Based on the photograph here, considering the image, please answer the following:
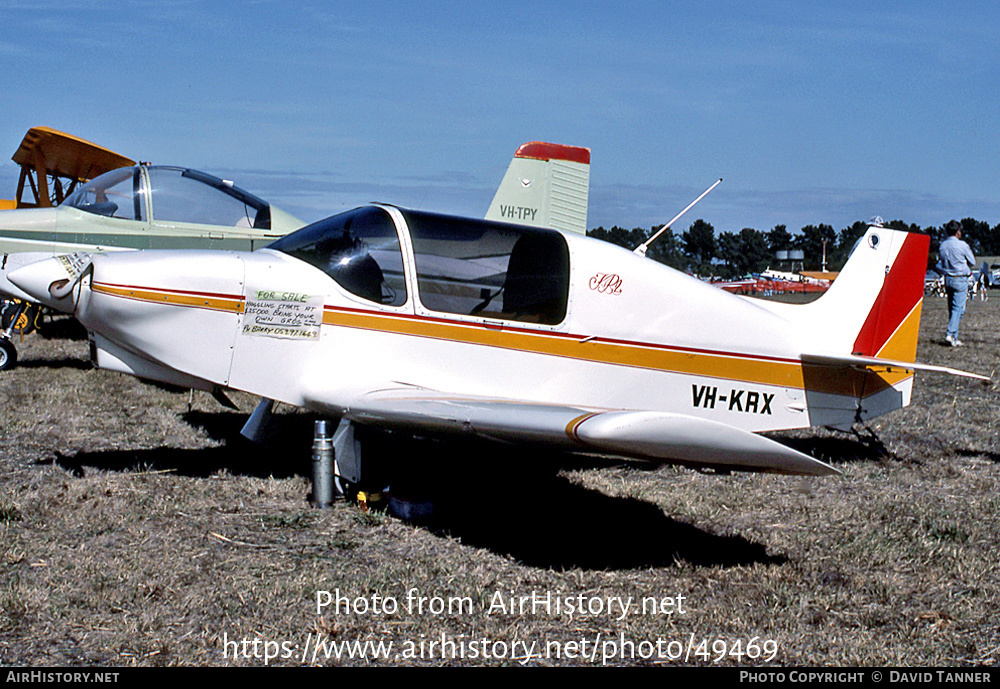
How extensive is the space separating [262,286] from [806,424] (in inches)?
143

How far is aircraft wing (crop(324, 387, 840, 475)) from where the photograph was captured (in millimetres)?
3297

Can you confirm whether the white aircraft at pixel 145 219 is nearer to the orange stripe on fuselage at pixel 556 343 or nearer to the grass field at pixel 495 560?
the grass field at pixel 495 560

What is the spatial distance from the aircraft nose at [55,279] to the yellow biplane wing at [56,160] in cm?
1189

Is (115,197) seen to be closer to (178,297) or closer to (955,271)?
(178,297)

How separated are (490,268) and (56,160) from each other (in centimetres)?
1488

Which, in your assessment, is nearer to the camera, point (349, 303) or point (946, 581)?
point (946, 581)

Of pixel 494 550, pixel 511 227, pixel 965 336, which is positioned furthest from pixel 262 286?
pixel 965 336

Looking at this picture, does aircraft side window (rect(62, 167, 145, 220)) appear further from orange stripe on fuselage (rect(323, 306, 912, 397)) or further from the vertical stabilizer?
the vertical stabilizer

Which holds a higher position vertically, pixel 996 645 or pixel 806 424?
pixel 806 424

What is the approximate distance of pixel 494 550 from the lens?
427 cm

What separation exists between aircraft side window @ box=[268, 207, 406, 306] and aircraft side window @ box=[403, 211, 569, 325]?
14 centimetres

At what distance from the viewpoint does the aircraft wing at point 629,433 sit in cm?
330

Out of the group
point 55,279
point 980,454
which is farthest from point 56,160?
point 980,454
